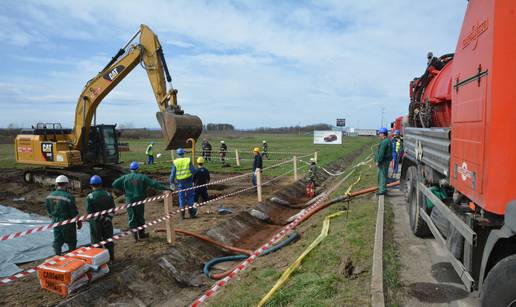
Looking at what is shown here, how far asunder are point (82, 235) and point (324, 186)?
11.4 metres

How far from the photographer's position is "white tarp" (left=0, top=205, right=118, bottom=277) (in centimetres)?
698

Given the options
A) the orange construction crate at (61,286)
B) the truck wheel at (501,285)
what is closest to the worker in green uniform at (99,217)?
the orange construction crate at (61,286)

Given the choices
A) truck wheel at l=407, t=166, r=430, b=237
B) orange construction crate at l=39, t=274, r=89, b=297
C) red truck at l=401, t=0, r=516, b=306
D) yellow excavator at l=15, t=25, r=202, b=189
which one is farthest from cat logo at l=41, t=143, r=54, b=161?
red truck at l=401, t=0, r=516, b=306

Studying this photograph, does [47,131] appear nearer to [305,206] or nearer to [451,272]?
[305,206]

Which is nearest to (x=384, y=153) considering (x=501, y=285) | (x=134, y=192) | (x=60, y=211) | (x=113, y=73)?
(x=134, y=192)

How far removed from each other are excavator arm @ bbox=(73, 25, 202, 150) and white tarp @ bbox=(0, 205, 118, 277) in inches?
176

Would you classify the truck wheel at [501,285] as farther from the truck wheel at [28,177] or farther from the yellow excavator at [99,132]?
the truck wheel at [28,177]

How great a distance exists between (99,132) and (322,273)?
13973 mm

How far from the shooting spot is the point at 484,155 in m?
3.12

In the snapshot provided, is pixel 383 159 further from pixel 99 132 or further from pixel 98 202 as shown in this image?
pixel 99 132

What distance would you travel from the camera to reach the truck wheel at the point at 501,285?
2.82m

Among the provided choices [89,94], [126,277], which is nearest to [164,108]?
[89,94]

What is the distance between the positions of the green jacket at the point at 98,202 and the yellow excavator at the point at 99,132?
536 centimetres

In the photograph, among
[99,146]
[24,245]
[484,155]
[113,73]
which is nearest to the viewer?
[484,155]
